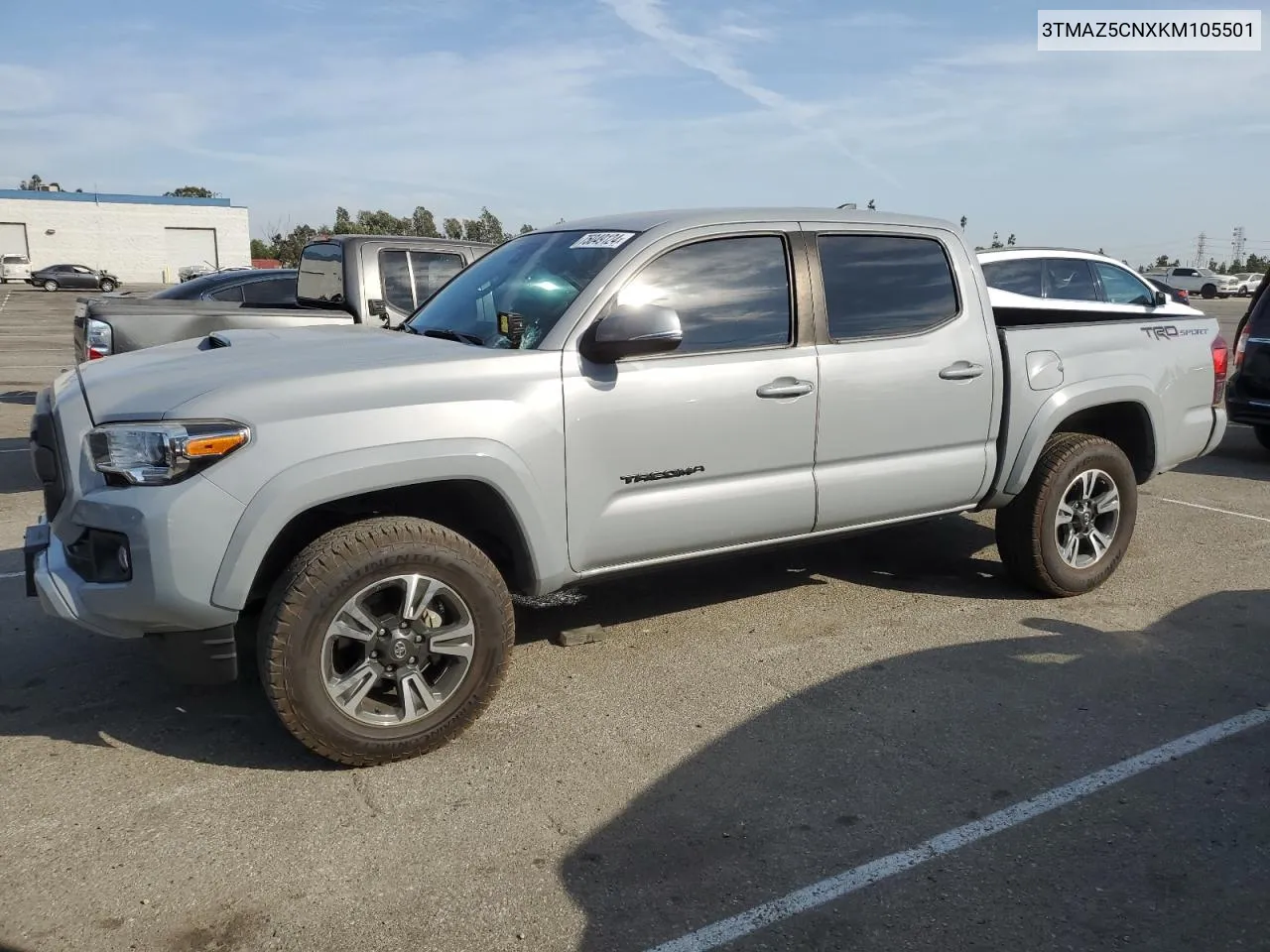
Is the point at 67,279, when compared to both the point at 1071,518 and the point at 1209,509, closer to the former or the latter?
the point at 1209,509

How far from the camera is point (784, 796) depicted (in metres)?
3.38

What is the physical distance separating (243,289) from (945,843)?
363 inches

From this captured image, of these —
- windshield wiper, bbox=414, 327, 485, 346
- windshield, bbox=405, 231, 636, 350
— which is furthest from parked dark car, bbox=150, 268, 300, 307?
windshield wiper, bbox=414, 327, 485, 346

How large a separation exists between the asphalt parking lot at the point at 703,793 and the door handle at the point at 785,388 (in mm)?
1179

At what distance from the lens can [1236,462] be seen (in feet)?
30.6

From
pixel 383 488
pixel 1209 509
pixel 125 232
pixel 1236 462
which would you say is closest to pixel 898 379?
pixel 383 488

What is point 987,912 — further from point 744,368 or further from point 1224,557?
point 1224,557

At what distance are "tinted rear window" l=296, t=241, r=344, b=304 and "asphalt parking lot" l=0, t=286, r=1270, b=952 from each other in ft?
12.6

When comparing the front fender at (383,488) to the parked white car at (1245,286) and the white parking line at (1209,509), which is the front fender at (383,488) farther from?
the parked white car at (1245,286)

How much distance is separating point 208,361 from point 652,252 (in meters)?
1.74

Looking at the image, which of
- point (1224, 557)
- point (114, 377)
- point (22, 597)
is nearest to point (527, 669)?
point (114, 377)

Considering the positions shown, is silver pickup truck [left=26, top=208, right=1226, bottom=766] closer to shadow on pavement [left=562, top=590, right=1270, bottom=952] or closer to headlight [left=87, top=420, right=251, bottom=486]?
headlight [left=87, top=420, right=251, bottom=486]

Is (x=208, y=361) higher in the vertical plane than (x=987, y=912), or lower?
higher

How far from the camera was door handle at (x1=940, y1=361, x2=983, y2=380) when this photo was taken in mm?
4742
